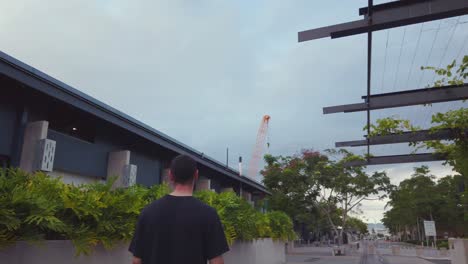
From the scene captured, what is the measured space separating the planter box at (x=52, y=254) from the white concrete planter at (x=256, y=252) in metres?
4.28

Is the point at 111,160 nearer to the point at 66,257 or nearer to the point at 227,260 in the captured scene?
the point at 227,260

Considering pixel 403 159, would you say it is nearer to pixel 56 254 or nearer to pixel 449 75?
pixel 449 75

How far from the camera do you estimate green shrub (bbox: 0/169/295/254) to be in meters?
3.97

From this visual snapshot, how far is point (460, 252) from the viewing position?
1477 centimetres

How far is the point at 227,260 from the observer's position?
932 cm

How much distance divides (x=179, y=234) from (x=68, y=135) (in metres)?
9.91

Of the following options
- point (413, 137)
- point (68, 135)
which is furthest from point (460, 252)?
point (68, 135)

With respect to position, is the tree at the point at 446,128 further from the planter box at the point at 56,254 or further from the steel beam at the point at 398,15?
the planter box at the point at 56,254

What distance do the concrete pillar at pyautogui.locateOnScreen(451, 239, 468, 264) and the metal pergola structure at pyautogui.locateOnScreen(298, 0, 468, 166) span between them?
536 cm

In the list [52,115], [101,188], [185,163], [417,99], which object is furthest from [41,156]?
[417,99]

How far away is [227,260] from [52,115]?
6.24 m

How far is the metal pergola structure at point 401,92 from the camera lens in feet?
17.8

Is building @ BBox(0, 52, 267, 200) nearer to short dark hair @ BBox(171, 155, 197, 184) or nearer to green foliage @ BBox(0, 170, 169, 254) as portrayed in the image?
green foliage @ BBox(0, 170, 169, 254)

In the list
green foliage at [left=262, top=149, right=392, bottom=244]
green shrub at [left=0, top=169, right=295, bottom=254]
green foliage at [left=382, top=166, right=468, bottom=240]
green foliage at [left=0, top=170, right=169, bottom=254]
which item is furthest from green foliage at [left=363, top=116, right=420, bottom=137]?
green foliage at [left=382, top=166, right=468, bottom=240]
